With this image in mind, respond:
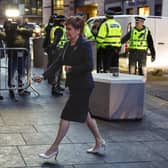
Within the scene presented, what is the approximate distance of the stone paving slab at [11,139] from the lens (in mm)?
7081

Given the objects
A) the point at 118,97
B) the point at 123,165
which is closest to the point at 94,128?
the point at 123,165

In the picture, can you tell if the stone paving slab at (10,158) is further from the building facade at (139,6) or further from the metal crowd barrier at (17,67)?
the building facade at (139,6)

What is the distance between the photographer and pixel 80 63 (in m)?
6.24

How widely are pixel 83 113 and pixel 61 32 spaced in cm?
606

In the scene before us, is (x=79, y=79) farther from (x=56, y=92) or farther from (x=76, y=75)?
(x=56, y=92)

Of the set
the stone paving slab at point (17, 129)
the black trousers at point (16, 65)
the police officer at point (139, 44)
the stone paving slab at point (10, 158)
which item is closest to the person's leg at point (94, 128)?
the stone paving slab at point (10, 158)

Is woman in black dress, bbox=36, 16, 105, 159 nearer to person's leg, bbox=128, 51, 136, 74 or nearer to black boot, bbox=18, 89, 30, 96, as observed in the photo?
black boot, bbox=18, 89, 30, 96

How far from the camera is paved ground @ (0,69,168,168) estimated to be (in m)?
6.30

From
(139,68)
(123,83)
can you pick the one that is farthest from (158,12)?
(123,83)

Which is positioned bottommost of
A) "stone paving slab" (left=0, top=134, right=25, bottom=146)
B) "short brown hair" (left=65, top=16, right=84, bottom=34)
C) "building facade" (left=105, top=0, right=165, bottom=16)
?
"stone paving slab" (left=0, top=134, right=25, bottom=146)

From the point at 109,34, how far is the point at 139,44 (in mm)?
902

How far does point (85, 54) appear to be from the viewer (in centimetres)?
622

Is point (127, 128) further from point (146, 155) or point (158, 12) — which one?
point (158, 12)

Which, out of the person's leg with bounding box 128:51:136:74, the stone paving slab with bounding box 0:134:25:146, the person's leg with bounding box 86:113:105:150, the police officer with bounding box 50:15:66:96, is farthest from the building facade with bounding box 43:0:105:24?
the person's leg with bounding box 86:113:105:150
